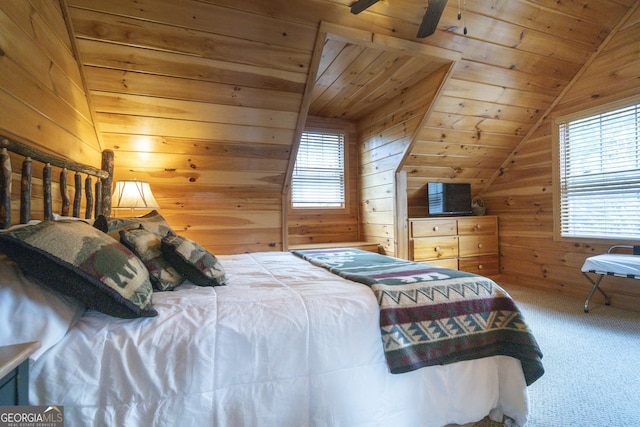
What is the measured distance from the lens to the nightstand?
0.71 m

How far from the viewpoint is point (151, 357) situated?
962 mm

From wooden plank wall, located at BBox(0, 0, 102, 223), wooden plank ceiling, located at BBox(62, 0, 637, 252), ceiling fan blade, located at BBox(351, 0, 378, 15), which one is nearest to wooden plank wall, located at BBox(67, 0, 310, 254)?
wooden plank ceiling, located at BBox(62, 0, 637, 252)

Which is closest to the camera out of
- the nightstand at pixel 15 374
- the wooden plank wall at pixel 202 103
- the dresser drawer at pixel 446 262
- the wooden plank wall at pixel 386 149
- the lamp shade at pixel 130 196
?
the nightstand at pixel 15 374

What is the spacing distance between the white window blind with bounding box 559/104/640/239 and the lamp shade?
4.27 meters

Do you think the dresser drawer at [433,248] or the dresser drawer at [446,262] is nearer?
the dresser drawer at [433,248]

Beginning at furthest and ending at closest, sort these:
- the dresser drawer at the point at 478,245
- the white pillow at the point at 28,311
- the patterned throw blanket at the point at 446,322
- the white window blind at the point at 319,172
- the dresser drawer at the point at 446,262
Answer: the white window blind at the point at 319,172, the dresser drawer at the point at 478,245, the dresser drawer at the point at 446,262, the patterned throw blanket at the point at 446,322, the white pillow at the point at 28,311

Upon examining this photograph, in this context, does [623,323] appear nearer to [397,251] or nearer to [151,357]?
[397,251]

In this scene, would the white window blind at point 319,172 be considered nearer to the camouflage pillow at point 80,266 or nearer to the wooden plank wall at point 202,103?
the wooden plank wall at point 202,103

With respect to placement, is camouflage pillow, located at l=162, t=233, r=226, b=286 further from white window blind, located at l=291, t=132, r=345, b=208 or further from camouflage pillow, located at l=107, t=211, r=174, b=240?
white window blind, located at l=291, t=132, r=345, b=208

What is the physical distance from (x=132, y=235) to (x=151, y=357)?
622mm

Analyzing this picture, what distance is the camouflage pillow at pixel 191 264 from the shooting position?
1.41m

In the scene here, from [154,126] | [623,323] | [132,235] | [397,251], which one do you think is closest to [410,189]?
[397,251]

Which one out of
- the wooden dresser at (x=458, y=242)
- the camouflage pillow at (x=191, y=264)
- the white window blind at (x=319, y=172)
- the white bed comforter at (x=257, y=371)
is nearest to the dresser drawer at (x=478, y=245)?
the wooden dresser at (x=458, y=242)

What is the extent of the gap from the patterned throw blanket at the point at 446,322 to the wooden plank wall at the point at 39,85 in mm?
1719
